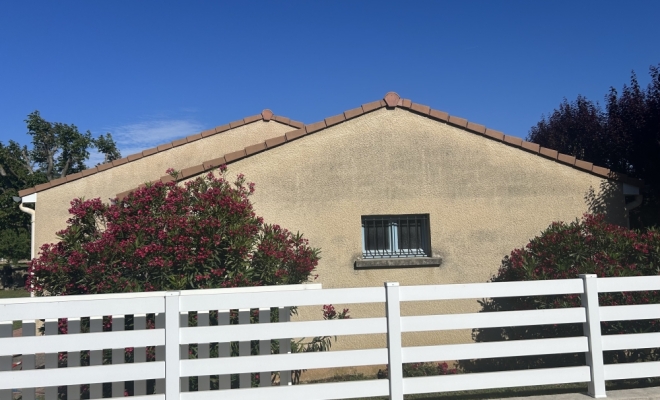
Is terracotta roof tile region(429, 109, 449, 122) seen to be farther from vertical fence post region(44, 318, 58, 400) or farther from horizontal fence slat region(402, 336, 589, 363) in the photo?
vertical fence post region(44, 318, 58, 400)

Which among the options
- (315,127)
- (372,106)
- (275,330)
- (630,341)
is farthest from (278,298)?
(372,106)

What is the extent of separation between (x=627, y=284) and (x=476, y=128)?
352 cm

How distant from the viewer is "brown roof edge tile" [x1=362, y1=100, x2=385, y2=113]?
787 cm

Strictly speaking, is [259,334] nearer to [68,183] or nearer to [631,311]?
[631,311]

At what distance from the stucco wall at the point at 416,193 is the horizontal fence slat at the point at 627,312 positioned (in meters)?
2.72

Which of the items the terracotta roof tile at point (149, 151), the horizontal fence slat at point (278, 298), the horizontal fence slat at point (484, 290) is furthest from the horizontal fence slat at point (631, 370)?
the terracotta roof tile at point (149, 151)

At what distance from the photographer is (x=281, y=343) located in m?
5.07

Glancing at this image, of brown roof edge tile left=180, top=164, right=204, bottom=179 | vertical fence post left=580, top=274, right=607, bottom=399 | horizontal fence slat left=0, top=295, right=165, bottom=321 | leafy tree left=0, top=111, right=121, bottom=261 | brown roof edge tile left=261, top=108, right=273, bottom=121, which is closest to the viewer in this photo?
horizontal fence slat left=0, top=295, right=165, bottom=321

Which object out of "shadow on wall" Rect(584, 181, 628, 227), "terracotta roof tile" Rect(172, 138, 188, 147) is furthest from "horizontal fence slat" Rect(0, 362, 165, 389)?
"terracotta roof tile" Rect(172, 138, 188, 147)

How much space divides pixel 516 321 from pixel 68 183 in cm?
913

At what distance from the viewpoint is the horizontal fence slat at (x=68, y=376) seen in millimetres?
4359

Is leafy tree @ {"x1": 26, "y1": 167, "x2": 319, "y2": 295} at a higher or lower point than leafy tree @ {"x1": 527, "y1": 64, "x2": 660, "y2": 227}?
lower

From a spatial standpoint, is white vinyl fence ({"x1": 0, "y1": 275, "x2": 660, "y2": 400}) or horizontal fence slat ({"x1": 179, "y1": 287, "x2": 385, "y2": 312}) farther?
horizontal fence slat ({"x1": 179, "y1": 287, "x2": 385, "y2": 312})

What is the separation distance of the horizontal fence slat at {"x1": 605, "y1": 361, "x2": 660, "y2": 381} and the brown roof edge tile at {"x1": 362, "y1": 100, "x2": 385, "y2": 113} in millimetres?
4655
